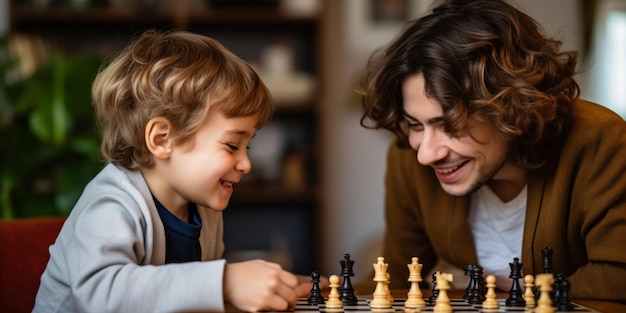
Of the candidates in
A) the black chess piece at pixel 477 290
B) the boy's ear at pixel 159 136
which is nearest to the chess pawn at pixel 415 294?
the black chess piece at pixel 477 290

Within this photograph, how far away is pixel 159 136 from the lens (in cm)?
194

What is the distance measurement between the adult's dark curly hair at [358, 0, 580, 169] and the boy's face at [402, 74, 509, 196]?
3 centimetres

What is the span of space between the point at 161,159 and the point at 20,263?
405 millimetres

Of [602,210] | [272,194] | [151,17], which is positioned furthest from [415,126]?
[151,17]

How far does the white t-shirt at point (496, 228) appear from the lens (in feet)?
7.85

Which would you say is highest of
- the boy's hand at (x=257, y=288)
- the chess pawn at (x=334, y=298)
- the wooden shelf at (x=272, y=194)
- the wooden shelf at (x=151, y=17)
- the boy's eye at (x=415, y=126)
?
the wooden shelf at (x=151, y=17)

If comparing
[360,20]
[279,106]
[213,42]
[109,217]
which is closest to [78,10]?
[279,106]

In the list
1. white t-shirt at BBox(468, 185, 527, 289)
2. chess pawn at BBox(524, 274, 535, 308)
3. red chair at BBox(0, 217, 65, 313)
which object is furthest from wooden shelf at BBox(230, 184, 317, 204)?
chess pawn at BBox(524, 274, 535, 308)

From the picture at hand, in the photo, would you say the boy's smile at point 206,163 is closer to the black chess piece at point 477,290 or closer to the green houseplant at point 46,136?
the black chess piece at point 477,290

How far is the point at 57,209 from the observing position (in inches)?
152

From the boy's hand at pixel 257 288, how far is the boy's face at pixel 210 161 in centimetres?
32

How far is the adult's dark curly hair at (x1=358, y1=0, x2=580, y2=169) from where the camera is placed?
7.20 ft

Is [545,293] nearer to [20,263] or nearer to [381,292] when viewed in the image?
[381,292]

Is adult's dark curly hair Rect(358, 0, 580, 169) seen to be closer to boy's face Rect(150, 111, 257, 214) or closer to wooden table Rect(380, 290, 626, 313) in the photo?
wooden table Rect(380, 290, 626, 313)
